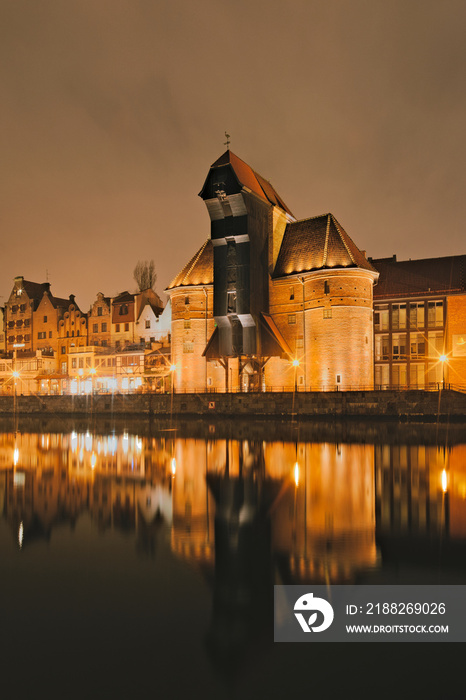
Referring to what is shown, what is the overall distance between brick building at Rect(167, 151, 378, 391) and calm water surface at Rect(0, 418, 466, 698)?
3078cm

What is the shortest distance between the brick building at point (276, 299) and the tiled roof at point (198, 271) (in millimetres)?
5461

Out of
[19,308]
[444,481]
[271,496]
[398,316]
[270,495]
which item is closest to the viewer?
[271,496]

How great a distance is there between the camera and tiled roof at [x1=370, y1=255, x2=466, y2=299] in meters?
57.9

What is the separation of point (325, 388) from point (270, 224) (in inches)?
719

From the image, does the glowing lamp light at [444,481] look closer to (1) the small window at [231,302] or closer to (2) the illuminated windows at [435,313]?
(1) the small window at [231,302]

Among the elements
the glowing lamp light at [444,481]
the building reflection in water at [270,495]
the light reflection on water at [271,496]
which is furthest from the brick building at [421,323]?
the glowing lamp light at [444,481]

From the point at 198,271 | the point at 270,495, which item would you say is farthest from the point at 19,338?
the point at 270,495

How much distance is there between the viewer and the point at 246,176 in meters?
56.4

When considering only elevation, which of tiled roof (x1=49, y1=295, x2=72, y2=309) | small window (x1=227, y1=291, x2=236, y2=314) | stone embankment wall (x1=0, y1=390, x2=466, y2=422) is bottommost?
stone embankment wall (x1=0, y1=390, x2=466, y2=422)

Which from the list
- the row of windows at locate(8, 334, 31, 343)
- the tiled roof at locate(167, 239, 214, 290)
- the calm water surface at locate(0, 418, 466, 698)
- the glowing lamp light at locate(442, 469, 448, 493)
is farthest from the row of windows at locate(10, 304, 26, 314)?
the glowing lamp light at locate(442, 469, 448, 493)

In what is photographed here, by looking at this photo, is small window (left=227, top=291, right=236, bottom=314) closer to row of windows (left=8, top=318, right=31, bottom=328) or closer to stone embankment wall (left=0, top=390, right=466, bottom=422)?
stone embankment wall (left=0, top=390, right=466, bottom=422)

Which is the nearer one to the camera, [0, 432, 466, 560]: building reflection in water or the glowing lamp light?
[0, 432, 466, 560]: building reflection in water

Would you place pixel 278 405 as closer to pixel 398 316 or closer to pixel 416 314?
pixel 398 316

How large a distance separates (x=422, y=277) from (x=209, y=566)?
55260 mm
